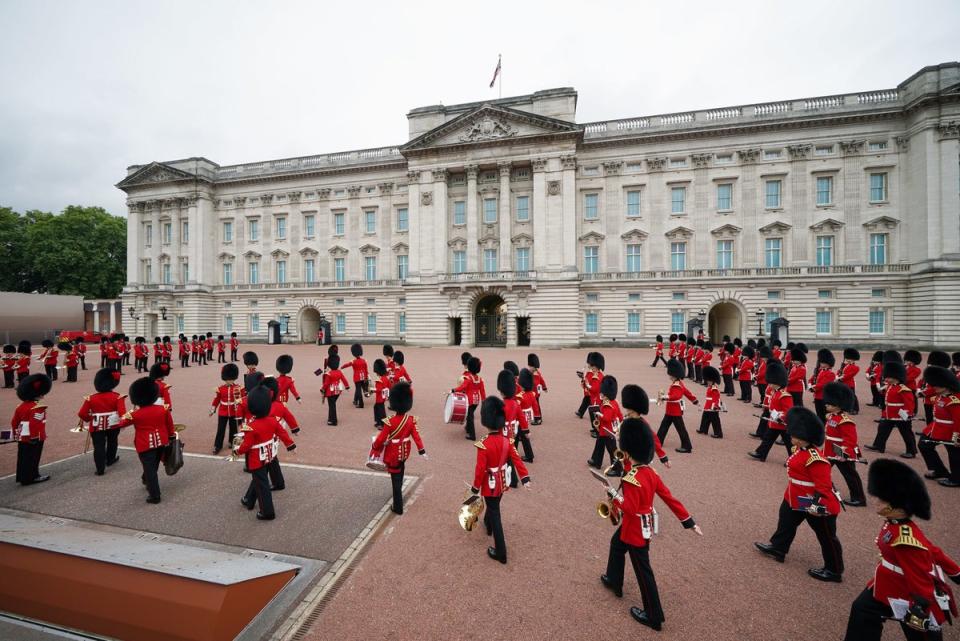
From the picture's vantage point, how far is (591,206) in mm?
36219

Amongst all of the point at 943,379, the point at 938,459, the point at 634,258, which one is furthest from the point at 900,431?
the point at 634,258

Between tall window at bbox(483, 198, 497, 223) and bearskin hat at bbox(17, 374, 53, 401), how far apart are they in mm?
33086

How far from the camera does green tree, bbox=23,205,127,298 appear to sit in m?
50.7

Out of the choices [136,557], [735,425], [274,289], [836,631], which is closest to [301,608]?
[136,557]

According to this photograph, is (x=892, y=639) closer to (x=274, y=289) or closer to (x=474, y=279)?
(x=474, y=279)

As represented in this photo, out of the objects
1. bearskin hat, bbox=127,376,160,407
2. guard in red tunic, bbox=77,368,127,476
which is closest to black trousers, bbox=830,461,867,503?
bearskin hat, bbox=127,376,160,407

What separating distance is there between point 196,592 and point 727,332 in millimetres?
42671

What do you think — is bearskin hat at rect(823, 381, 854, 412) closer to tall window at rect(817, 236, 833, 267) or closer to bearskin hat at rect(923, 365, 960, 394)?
bearskin hat at rect(923, 365, 960, 394)

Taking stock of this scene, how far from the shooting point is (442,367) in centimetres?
2205

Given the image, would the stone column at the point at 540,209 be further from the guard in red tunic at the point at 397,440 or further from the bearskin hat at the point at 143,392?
the bearskin hat at the point at 143,392

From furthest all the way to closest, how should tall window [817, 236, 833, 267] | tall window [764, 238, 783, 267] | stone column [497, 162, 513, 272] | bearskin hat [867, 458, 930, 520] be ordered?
stone column [497, 162, 513, 272]
tall window [764, 238, 783, 267]
tall window [817, 236, 833, 267]
bearskin hat [867, 458, 930, 520]

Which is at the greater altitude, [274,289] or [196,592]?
[274,289]

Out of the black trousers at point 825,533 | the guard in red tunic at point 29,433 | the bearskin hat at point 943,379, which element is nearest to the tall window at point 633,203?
the bearskin hat at point 943,379

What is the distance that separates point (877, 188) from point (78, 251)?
87106 mm
